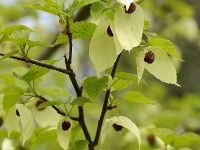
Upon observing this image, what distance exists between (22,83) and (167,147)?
1.27 ft

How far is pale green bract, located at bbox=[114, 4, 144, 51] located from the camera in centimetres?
74

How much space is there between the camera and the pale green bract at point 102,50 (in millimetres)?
803

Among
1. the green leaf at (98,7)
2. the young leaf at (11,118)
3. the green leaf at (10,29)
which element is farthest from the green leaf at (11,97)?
the green leaf at (98,7)

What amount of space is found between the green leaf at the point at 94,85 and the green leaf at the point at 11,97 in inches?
5.5

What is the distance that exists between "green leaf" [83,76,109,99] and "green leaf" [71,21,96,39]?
78 mm

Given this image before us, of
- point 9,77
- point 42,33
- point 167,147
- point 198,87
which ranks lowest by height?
point 198,87

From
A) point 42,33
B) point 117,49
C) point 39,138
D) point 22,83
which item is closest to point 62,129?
point 39,138

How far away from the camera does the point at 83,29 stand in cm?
82

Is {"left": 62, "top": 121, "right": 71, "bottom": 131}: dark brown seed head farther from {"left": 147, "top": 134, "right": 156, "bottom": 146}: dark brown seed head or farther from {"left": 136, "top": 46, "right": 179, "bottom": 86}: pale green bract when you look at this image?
{"left": 147, "top": 134, "right": 156, "bottom": 146}: dark brown seed head

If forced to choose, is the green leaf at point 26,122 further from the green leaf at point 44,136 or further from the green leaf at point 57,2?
the green leaf at point 57,2

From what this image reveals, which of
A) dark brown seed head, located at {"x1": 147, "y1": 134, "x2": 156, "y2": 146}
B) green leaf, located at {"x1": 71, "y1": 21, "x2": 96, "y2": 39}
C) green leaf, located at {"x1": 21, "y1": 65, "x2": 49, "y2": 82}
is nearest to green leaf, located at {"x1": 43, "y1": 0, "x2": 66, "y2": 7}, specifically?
green leaf, located at {"x1": 71, "y1": 21, "x2": 96, "y2": 39}

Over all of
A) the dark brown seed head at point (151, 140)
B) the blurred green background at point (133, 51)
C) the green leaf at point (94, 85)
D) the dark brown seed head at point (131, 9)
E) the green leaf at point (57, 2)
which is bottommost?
the blurred green background at point (133, 51)

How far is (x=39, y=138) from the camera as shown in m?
0.93

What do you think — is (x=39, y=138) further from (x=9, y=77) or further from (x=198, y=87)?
(x=198, y=87)
